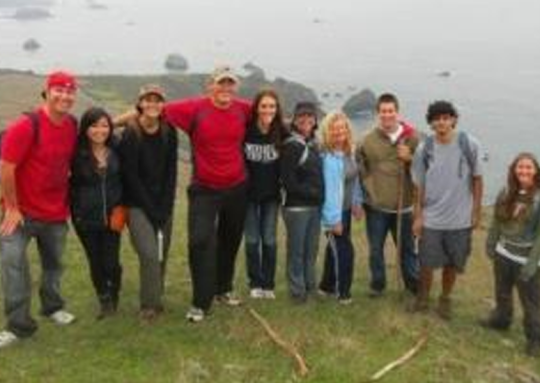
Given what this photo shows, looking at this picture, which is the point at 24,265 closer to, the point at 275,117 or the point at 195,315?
the point at 195,315

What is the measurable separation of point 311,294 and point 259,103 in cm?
290

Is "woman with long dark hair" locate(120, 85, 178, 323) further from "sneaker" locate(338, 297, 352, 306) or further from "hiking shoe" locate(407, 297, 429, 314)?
"hiking shoe" locate(407, 297, 429, 314)

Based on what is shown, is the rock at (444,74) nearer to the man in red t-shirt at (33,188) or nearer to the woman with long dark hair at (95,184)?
the woman with long dark hair at (95,184)

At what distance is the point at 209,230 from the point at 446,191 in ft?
9.61

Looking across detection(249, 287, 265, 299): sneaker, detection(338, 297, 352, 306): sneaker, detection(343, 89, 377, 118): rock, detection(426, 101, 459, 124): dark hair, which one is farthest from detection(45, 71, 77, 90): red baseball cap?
detection(343, 89, 377, 118): rock

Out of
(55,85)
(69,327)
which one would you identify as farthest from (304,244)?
(55,85)

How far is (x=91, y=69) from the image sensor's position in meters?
103

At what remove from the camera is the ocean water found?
263 ft

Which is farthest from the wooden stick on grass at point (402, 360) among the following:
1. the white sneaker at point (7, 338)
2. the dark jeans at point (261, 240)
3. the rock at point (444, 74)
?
the rock at point (444, 74)

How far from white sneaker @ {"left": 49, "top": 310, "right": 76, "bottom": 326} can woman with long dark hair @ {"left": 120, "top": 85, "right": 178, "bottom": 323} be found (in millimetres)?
992

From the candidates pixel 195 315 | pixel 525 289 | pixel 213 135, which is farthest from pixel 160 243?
pixel 525 289

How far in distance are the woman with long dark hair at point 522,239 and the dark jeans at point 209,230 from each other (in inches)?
125

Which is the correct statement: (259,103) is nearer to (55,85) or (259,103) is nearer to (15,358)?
(55,85)

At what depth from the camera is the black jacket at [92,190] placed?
373 inches
